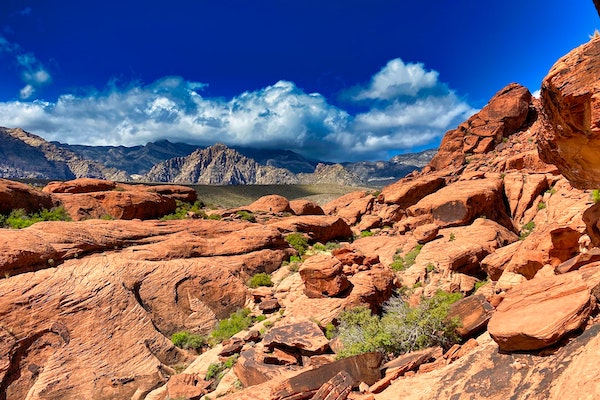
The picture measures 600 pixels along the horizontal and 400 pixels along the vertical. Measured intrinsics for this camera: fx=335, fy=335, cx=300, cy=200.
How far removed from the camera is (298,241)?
28.7 metres

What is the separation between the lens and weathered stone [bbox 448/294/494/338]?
977 centimetres

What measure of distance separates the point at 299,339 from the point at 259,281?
8.78 m

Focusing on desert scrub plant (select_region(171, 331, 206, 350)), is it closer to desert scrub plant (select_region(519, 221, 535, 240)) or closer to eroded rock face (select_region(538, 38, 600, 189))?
eroded rock face (select_region(538, 38, 600, 189))

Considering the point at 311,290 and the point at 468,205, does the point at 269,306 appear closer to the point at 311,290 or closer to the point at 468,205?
the point at 311,290

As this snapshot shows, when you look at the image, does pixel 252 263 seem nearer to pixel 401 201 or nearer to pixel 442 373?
pixel 442 373

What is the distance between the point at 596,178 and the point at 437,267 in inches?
567

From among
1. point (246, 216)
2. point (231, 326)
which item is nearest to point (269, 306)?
point (231, 326)

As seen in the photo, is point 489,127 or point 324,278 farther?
point 489,127

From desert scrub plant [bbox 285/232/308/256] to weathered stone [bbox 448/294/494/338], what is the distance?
17.0m

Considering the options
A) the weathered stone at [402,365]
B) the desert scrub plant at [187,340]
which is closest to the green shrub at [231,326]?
the desert scrub plant at [187,340]

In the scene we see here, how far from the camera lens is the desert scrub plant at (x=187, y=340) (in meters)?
15.8

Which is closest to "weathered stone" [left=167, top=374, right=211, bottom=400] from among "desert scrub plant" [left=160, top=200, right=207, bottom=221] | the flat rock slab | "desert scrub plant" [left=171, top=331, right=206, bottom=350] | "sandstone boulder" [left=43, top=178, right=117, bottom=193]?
"desert scrub plant" [left=171, top=331, right=206, bottom=350]

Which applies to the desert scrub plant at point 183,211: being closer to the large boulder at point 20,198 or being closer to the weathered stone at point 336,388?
the large boulder at point 20,198

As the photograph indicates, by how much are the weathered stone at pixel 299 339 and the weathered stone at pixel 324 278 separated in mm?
3484
